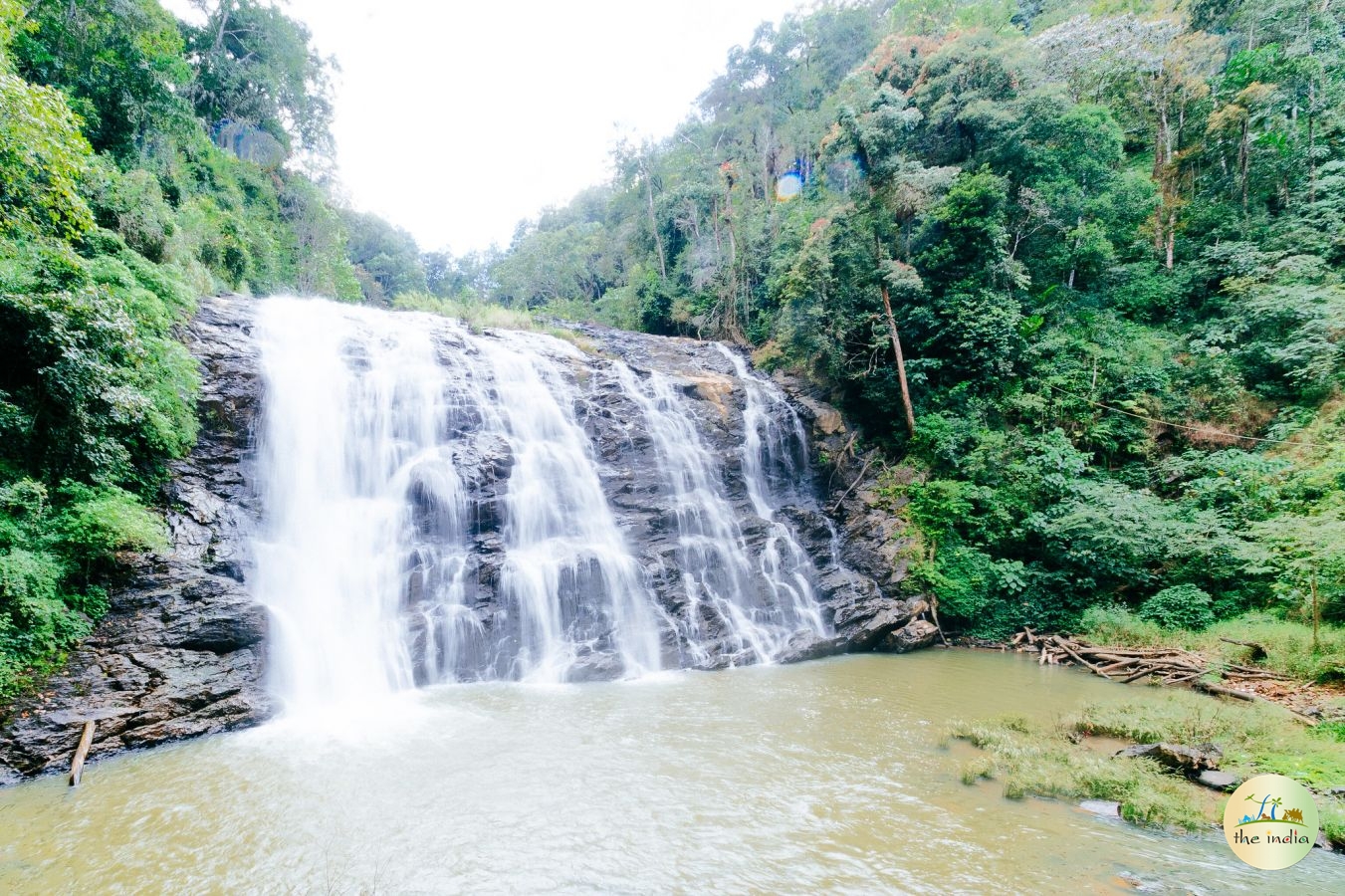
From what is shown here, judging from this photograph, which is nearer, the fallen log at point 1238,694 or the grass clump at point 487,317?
the fallen log at point 1238,694

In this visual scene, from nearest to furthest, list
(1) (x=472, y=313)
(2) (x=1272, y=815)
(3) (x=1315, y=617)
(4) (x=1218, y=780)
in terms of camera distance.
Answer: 1. (2) (x=1272, y=815)
2. (4) (x=1218, y=780)
3. (3) (x=1315, y=617)
4. (1) (x=472, y=313)

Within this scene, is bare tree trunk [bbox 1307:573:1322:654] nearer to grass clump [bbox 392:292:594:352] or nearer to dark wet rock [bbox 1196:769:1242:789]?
dark wet rock [bbox 1196:769:1242:789]

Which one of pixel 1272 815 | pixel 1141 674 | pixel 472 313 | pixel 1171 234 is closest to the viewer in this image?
pixel 1272 815

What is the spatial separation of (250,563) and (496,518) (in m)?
4.01

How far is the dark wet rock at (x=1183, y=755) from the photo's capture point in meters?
5.68

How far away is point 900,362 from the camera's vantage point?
623 inches

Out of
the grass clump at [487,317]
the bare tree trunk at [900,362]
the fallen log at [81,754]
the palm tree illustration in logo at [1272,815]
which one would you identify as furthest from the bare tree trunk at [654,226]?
the palm tree illustration in logo at [1272,815]

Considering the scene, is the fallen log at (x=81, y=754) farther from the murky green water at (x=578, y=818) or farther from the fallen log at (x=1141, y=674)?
the fallen log at (x=1141, y=674)

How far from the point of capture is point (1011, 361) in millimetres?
15516

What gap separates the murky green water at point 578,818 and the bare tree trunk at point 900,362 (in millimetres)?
9039

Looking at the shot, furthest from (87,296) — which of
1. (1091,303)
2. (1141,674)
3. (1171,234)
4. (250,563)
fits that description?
(1171,234)

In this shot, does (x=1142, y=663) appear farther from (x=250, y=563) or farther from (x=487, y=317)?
(x=487, y=317)

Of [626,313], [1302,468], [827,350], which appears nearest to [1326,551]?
[1302,468]

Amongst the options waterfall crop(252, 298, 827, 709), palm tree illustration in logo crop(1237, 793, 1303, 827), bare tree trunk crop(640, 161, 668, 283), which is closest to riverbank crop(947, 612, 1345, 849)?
palm tree illustration in logo crop(1237, 793, 1303, 827)
